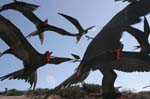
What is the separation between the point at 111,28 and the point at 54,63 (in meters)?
0.62

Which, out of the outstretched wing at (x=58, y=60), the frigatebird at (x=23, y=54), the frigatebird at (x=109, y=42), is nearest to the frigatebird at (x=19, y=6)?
the frigatebird at (x=23, y=54)

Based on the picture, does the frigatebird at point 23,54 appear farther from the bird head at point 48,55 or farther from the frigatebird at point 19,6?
the frigatebird at point 19,6

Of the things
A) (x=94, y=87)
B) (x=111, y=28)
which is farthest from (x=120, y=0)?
(x=94, y=87)

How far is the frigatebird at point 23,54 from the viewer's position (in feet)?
9.60

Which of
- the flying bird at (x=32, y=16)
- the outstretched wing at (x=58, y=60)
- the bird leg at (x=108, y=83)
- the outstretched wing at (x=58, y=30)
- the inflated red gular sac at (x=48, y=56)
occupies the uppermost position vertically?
the flying bird at (x=32, y=16)

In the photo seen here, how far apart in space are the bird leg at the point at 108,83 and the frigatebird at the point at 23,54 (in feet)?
1.41

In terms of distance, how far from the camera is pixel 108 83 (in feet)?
11.2

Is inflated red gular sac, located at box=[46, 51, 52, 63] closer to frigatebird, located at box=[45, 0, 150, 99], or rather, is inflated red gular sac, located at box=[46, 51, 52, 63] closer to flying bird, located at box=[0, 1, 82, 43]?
flying bird, located at box=[0, 1, 82, 43]

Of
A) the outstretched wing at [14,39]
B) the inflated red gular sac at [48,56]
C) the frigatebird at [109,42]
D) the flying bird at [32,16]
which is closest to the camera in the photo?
the frigatebird at [109,42]

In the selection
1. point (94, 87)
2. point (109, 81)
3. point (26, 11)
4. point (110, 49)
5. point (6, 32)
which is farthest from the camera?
point (94, 87)

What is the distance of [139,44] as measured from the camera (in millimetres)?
3121

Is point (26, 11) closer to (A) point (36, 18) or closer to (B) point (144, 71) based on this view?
(A) point (36, 18)

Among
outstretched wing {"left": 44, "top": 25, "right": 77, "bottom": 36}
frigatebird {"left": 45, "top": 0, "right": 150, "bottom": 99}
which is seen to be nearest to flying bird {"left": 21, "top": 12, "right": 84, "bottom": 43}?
outstretched wing {"left": 44, "top": 25, "right": 77, "bottom": 36}

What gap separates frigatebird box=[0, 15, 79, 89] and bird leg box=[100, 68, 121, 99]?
43cm
